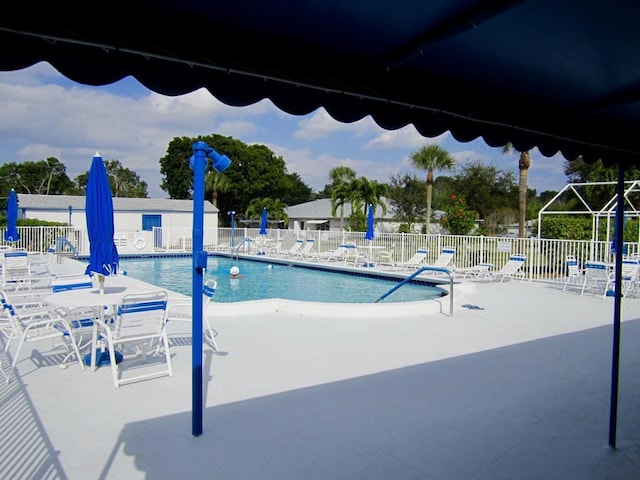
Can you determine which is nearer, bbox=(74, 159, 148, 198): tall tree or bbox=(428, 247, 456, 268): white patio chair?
bbox=(428, 247, 456, 268): white patio chair

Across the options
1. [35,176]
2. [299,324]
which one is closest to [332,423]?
[299,324]

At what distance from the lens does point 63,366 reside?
191 inches

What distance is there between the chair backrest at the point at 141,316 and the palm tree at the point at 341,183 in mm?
27368

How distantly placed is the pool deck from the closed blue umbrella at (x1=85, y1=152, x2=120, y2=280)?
1147mm

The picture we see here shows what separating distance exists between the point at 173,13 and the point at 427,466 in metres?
2.93

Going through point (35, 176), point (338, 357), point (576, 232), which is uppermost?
point (35, 176)

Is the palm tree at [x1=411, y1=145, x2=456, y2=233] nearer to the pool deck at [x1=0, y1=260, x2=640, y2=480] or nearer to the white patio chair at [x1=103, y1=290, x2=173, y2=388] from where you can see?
the pool deck at [x1=0, y1=260, x2=640, y2=480]

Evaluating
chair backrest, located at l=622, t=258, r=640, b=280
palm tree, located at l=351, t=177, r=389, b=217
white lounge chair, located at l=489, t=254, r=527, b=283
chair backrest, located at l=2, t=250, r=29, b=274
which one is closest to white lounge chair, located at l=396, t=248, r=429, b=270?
white lounge chair, located at l=489, t=254, r=527, b=283

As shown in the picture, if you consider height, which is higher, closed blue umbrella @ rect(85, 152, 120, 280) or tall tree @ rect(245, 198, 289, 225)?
tall tree @ rect(245, 198, 289, 225)

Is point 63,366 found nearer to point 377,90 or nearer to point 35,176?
point 377,90

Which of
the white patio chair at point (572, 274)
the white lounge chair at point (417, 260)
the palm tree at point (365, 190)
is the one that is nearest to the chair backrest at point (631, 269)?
the white patio chair at point (572, 274)

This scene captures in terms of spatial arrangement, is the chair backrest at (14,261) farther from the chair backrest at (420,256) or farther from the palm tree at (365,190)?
the palm tree at (365,190)

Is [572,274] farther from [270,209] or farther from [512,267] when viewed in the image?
[270,209]

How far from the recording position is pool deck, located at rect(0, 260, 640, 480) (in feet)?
9.70
